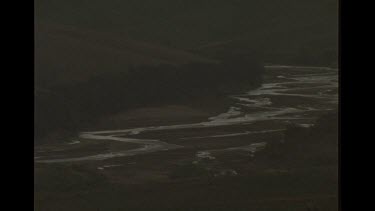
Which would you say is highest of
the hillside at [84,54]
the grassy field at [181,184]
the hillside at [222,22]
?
the hillside at [222,22]

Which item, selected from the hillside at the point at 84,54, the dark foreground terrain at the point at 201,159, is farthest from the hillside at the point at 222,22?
the dark foreground terrain at the point at 201,159

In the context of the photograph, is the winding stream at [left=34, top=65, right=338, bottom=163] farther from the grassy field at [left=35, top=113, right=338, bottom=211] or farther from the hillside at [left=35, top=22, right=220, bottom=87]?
the hillside at [left=35, top=22, right=220, bottom=87]

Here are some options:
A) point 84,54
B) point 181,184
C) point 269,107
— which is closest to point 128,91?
point 84,54

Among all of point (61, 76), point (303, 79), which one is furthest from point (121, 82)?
point (303, 79)

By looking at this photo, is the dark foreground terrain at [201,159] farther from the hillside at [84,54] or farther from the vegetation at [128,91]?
the hillside at [84,54]

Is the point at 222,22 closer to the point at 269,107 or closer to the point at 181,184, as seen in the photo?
the point at 269,107

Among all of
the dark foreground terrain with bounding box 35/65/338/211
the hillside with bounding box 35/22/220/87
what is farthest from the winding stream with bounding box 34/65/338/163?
the hillside with bounding box 35/22/220/87
